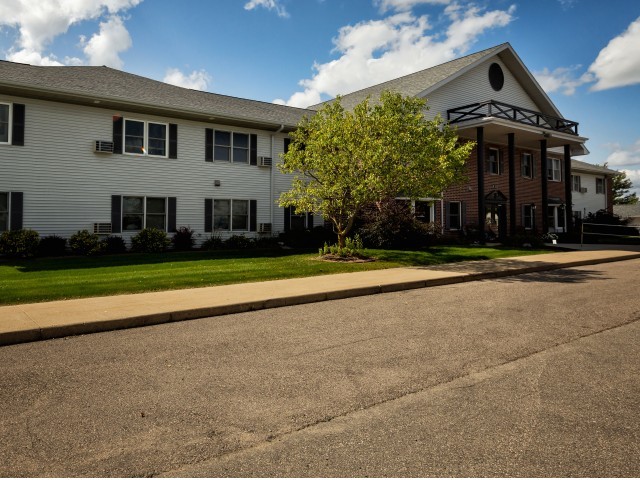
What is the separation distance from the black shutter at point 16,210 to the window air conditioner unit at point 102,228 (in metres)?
2.34

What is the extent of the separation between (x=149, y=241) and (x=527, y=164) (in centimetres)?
2518

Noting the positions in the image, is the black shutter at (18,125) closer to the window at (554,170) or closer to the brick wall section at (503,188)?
the brick wall section at (503,188)

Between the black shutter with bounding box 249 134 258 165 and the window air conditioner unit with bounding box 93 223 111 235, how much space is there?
6814 mm

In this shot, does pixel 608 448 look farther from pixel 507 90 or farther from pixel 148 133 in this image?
pixel 507 90

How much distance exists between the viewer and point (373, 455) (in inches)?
117

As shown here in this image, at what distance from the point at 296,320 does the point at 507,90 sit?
26362mm

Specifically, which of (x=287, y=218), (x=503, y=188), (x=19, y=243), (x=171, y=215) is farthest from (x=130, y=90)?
(x=503, y=188)

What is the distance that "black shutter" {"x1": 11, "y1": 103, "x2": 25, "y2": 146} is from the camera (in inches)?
613

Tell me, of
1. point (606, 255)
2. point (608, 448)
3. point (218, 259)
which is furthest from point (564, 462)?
point (606, 255)

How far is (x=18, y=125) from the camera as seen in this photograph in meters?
15.6

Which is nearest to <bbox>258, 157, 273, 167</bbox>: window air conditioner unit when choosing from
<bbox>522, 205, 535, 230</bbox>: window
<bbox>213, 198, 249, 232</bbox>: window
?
<bbox>213, 198, 249, 232</bbox>: window

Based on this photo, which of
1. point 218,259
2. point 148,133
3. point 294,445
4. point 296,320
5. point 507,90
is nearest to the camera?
point 294,445

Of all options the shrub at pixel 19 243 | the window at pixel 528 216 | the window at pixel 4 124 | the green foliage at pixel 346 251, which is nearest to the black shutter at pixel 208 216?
the green foliage at pixel 346 251

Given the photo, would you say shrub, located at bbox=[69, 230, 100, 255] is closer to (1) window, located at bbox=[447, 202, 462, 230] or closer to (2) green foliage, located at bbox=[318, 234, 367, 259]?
(2) green foliage, located at bbox=[318, 234, 367, 259]
